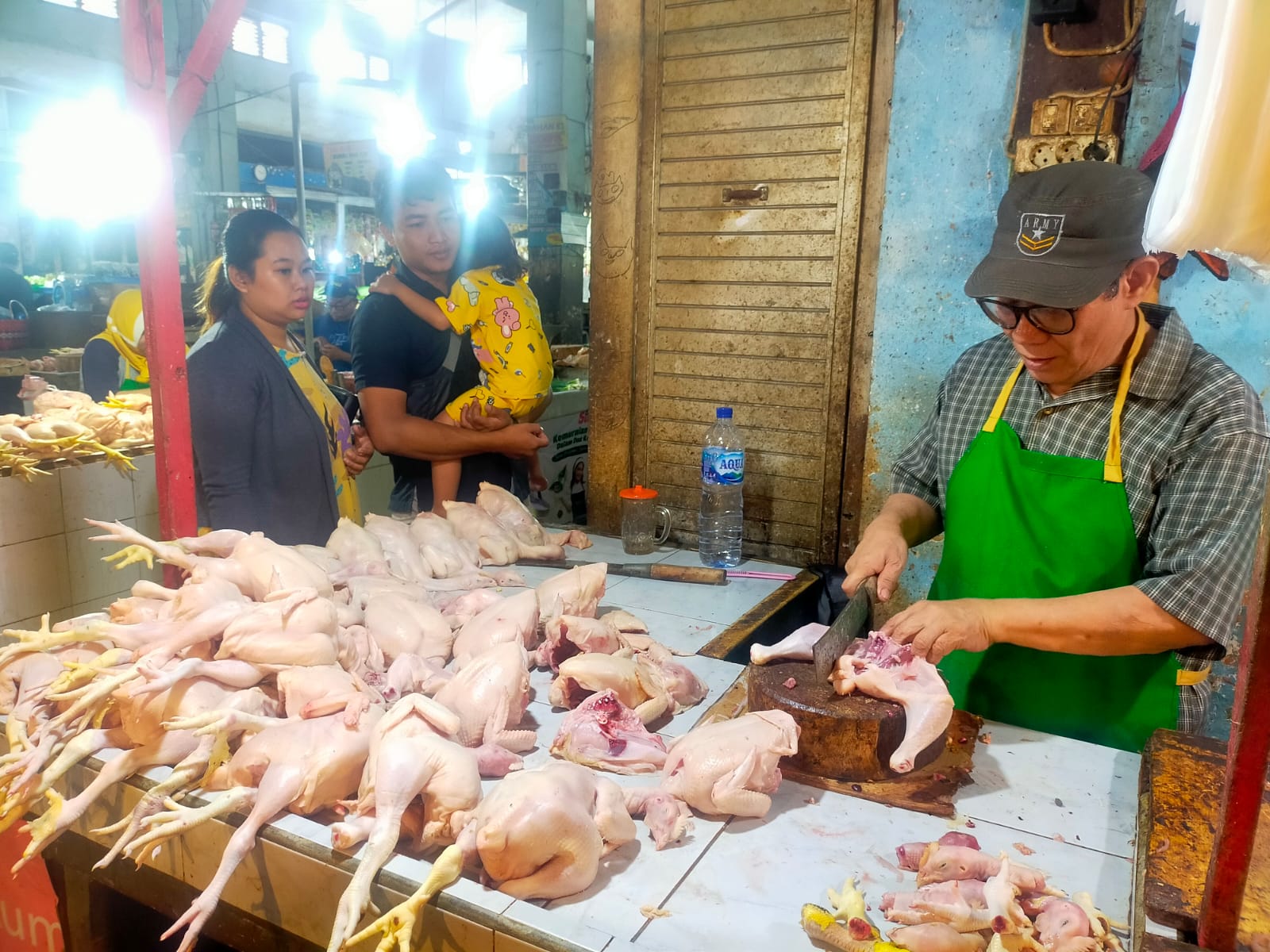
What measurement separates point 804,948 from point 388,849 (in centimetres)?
72

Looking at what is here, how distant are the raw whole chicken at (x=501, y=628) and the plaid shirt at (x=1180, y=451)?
139 cm

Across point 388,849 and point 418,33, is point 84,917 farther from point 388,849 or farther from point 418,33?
point 418,33

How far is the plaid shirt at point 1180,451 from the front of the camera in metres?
1.92

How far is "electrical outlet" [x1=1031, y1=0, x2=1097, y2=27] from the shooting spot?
8.90ft

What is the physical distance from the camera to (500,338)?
12.1 ft

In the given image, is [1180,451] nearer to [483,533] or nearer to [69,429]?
[483,533]

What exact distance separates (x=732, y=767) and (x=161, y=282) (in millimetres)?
2186

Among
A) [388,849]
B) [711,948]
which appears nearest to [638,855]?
[711,948]

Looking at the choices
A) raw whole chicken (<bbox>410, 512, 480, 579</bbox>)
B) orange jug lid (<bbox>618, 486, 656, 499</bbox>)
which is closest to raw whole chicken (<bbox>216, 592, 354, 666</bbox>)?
raw whole chicken (<bbox>410, 512, 480, 579</bbox>)

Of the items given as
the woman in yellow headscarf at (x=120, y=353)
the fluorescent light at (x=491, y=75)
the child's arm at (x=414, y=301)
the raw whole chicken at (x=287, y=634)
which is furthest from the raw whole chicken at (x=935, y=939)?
the fluorescent light at (x=491, y=75)

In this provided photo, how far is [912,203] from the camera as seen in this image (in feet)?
10.6

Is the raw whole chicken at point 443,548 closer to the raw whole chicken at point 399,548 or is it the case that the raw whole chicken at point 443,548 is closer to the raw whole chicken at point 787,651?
the raw whole chicken at point 399,548

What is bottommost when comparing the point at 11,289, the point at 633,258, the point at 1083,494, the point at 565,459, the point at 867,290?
the point at 565,459

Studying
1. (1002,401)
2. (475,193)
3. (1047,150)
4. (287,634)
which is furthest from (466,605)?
(475,193)
